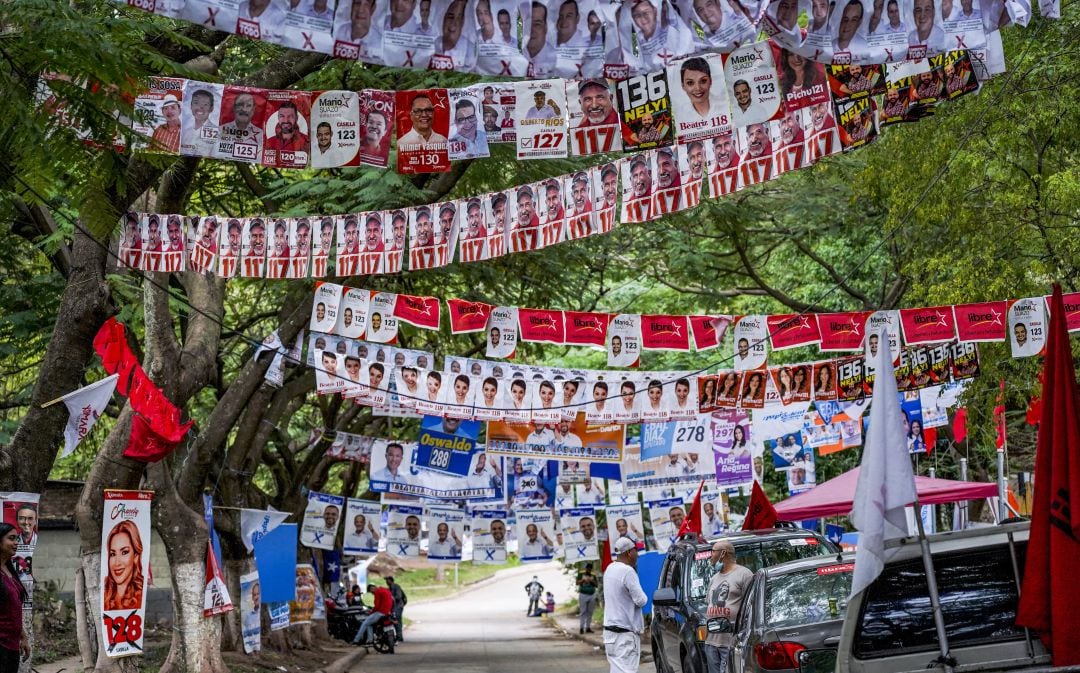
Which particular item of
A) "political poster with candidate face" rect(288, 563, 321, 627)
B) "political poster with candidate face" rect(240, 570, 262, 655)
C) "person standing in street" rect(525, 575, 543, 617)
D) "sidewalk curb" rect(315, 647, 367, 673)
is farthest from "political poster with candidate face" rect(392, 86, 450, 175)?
"person standing in street" rect(525, 575, 543, 617)

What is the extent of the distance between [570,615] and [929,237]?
31.3 m

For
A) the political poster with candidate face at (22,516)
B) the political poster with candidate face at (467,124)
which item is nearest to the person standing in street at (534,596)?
the political poster with candidate face at (22,516)

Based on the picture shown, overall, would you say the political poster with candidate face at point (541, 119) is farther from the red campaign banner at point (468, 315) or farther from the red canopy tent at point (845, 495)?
the red canopy tent at point (845, 495)

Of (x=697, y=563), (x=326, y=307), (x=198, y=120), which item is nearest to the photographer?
(x=198, y=120)

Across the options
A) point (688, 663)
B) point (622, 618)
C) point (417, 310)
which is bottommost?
point (688, 663)

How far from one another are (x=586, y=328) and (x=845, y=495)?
4.20 meters

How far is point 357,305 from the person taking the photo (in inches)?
643

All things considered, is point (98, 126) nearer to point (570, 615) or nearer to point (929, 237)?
point (929, 237)

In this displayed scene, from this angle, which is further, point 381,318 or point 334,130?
point 381,318

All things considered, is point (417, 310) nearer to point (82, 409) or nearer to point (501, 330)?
point (501, 330)

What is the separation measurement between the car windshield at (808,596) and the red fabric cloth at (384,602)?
2128 cm

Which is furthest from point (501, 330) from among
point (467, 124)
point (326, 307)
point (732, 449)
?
point (732, 449)

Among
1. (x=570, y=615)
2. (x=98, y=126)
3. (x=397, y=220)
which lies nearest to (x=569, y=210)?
(x=397, y=220)

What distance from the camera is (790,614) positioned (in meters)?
9.03
